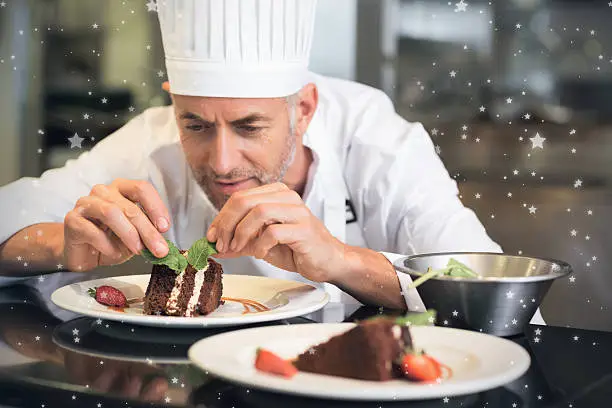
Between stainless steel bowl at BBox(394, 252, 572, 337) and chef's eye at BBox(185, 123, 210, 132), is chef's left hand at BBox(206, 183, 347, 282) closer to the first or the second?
stainless steel bowl at BBox(394, 252, 572, 337)

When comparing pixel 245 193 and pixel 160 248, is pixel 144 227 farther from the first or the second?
pixel 245 193

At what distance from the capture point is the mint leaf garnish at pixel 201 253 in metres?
1.28

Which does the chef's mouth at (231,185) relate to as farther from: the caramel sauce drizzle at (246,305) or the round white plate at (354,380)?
the round white plate at (354,380)

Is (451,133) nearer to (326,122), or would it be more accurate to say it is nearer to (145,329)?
(326,122)

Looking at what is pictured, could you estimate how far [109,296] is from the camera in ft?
4.18

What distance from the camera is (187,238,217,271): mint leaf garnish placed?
1.28 m

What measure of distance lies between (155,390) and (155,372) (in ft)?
0.22

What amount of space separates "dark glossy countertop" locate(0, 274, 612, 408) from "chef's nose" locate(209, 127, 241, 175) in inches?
19.3

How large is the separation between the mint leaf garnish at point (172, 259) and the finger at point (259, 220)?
74mm

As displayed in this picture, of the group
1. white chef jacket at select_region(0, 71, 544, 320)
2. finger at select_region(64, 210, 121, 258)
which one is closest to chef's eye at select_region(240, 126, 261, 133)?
white chef jacket at select_region(0, 71, 544, 320)

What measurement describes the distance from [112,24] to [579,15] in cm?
204

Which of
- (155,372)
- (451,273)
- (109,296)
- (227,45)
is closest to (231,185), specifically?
(227,45)

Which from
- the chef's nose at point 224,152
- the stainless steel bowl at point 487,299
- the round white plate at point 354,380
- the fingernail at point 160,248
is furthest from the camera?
the chef's nose at point 224,152

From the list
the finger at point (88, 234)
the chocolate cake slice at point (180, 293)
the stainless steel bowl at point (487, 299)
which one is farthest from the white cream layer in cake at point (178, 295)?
the stainless steel bowl at point (487, 299)
